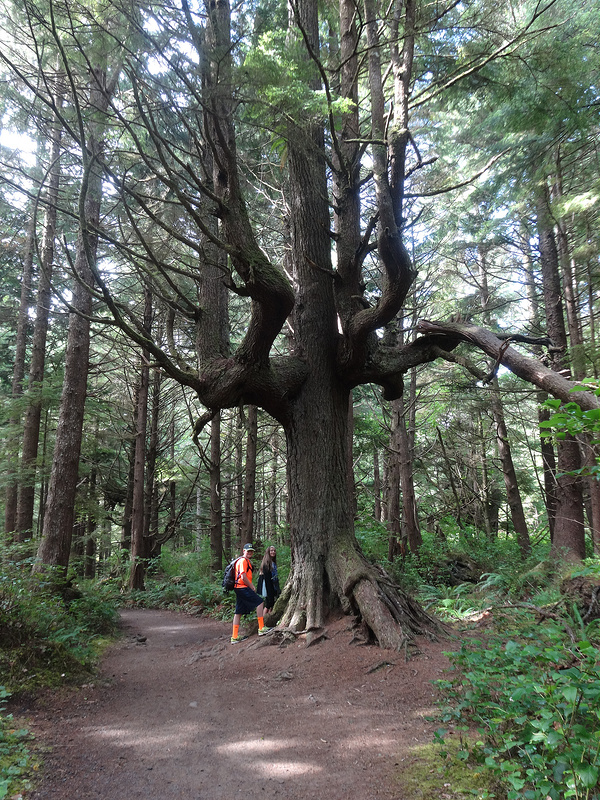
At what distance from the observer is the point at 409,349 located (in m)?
7.06

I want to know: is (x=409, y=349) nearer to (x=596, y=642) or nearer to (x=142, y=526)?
(x=596, y=642)

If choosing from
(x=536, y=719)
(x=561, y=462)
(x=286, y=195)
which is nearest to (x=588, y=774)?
(x=536, y=719)

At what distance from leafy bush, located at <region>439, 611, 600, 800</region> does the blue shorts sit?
412cm

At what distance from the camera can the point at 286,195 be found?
1020 centimetres

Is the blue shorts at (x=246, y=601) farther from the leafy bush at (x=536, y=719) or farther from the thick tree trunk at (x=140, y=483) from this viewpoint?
the thick tree trunk at (x=140, y=483)

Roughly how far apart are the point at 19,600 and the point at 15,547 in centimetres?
201

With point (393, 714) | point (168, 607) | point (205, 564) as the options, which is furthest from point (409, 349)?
point (205, 564)

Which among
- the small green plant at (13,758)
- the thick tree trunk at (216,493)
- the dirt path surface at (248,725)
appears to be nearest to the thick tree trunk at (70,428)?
the dirt path surface at (248,725)

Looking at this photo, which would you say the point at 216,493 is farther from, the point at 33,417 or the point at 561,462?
the point at 561,462

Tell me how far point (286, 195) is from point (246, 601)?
8368 mm

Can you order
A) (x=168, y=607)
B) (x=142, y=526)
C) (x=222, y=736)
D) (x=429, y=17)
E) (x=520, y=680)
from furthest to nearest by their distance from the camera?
(x=142, y=526) < (x=168, y=607) < (x=429, y=17) < (x=222, y=736) < (x=520, y=680)

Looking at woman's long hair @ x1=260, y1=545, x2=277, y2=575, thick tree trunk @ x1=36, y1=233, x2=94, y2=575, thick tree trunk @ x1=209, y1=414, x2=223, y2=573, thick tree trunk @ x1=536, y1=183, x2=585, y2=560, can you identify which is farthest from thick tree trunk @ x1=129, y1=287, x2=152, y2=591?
thick tree trunk @ x1=536, y1=183, x2=585, y2=560

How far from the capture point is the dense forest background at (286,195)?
205 inches

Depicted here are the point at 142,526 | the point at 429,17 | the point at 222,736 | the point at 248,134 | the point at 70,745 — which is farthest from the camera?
the point at 142,526
